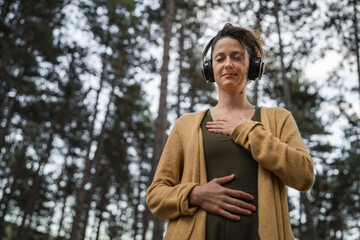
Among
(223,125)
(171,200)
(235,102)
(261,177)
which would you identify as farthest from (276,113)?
(171,200)

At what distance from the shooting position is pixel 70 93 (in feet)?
53.5

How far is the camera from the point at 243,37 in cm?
183

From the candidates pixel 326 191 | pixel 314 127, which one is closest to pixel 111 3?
pixel 314 127

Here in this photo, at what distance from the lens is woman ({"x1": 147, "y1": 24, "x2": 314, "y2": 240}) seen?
1.44 m

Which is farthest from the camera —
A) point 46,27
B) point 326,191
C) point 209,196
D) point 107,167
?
point 107,167

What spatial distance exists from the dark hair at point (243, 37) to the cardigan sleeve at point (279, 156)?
1.82 feet

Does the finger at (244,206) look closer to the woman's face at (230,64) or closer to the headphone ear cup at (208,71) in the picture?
the woman's face at (230,64)

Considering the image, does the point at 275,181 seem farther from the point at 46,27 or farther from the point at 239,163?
the point at 46,27

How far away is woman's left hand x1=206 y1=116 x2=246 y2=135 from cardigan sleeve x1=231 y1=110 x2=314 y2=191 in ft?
0.27

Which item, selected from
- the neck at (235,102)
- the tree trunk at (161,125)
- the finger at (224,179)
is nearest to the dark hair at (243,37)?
the neck at (235,102)

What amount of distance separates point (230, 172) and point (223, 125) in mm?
272

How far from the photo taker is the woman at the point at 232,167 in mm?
1442

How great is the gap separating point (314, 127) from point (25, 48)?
14.6 metres

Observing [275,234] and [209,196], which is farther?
[209,196]
